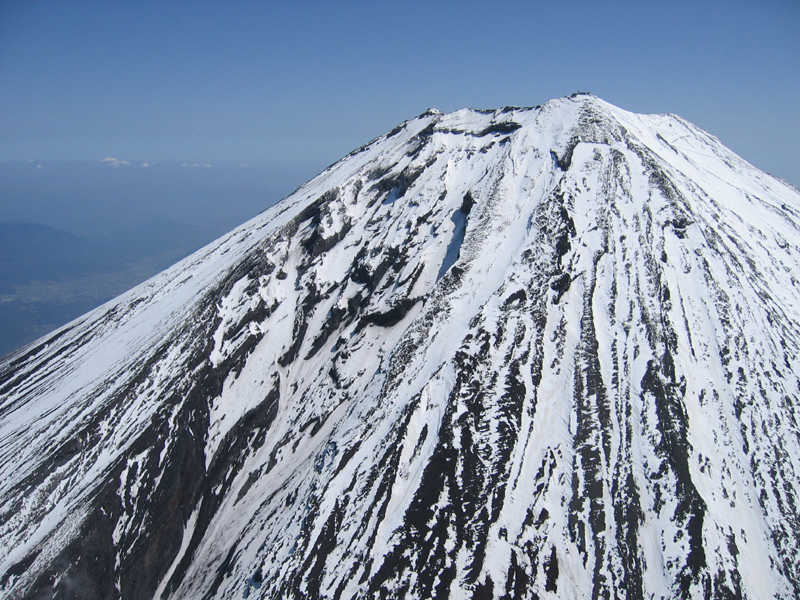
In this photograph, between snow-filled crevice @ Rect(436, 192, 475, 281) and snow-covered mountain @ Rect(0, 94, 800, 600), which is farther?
snow-filled crevice @ Rect(436, 192, 475, 281)

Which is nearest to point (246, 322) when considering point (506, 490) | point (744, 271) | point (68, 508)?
point (68, 508)

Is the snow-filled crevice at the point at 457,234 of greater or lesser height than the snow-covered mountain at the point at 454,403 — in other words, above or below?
above

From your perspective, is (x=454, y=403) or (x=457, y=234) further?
(x=457, y=234)

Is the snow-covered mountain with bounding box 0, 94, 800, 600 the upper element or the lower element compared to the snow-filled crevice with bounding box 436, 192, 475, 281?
lower

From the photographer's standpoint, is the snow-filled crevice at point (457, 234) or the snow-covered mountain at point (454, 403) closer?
the snow-covered mountain at point (454, 403)

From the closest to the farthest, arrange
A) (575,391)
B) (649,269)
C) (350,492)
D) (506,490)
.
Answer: (506,490) < (350,492) < (575,391) < (649,269)

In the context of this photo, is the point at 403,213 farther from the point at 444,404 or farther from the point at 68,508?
the point at 68,508

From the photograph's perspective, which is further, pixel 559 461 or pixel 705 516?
pixel 559 461

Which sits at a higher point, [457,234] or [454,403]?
[457,234]
